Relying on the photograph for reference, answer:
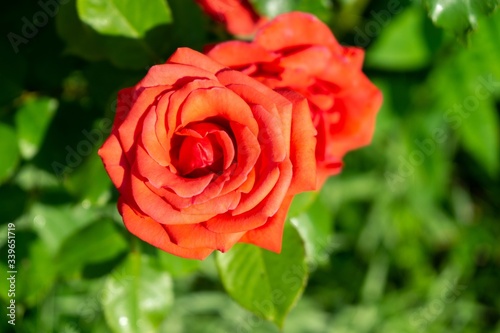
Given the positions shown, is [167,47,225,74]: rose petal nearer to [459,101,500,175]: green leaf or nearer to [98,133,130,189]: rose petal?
[98,133,130,189]: rose petal

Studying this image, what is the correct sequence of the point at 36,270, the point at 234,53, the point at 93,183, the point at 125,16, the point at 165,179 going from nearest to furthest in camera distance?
the point at 165,179
the point at 234,53
the point at 125,16
the point at 93,183
the point at 36,270

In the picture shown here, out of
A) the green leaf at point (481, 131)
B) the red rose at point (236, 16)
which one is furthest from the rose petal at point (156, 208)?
the green leaf at point (481, 131)

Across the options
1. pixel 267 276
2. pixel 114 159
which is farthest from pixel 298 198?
pixel 114 159

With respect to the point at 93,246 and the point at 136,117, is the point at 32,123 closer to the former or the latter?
the point at 93,246

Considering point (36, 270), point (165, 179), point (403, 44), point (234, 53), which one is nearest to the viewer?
point (165, 179)

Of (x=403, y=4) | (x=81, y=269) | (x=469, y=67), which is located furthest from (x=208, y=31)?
Result: (x=469, y=67)

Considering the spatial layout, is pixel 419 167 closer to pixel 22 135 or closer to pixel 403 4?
pixel 403 4
